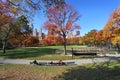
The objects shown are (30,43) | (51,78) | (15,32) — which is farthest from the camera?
(30,43)

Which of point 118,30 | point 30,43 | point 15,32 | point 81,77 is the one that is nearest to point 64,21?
point 118,30

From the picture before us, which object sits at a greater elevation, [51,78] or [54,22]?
[54,22]

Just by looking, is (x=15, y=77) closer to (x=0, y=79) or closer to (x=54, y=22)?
(x=0, y=79)

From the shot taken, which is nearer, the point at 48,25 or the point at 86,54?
the point at 86,54

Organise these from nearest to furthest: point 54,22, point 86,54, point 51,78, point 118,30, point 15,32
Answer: point 51,78
point 86,54
point 54,22
point 118,30
point 15,32

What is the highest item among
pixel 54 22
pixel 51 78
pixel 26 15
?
pixel 54 22

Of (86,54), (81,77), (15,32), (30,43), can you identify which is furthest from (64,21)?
(30,43)

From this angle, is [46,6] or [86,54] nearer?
[46,6]

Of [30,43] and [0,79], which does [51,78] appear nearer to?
[0,79]

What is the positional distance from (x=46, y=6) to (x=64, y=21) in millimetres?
18397

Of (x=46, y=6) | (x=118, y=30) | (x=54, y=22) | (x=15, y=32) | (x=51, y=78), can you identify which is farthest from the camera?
(x=15, y=32)

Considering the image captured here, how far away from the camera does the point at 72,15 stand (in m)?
31.2

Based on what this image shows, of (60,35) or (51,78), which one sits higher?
(60,35)

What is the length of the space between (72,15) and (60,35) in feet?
11.9
